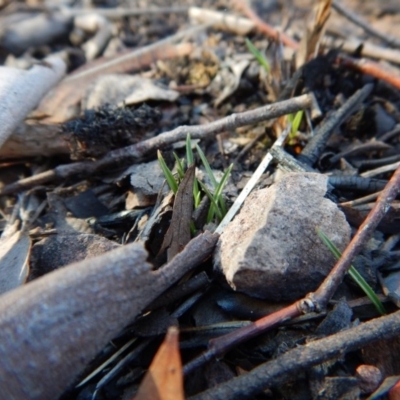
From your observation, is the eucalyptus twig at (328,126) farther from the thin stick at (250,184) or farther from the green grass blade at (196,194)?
the green grass blade at (196,194)

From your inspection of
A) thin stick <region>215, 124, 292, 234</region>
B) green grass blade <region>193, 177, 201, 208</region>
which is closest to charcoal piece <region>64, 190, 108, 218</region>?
green grass blade <region>193, 177, 201, 208</region>

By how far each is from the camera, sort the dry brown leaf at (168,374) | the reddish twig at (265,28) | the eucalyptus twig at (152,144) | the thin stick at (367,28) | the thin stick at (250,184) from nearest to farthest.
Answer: the dry brown leaf at (168,374)
the thin stick at (250,184)
the eucalyptus twig at (152,144)
the reddish twig at (265,28)
the thin stick at (367,28)

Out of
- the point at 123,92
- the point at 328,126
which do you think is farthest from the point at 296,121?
the point at 123,92

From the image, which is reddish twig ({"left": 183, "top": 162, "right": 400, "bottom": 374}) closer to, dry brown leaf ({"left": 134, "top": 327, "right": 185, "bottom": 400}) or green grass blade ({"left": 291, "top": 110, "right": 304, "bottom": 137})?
dry brown leaf ({"left": 134, "top": 327, "right": 185, "bottom": 400})

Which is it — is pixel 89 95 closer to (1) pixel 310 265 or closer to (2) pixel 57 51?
(2) pixel 57 51

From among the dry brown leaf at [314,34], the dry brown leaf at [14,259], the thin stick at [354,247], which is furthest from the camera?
the dry brown leaf at [314,34]

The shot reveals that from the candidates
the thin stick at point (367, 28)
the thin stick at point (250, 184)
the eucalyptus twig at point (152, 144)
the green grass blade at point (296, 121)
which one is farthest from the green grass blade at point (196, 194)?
the thin stick at point (367, 28)

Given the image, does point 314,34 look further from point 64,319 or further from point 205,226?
point 64,319
